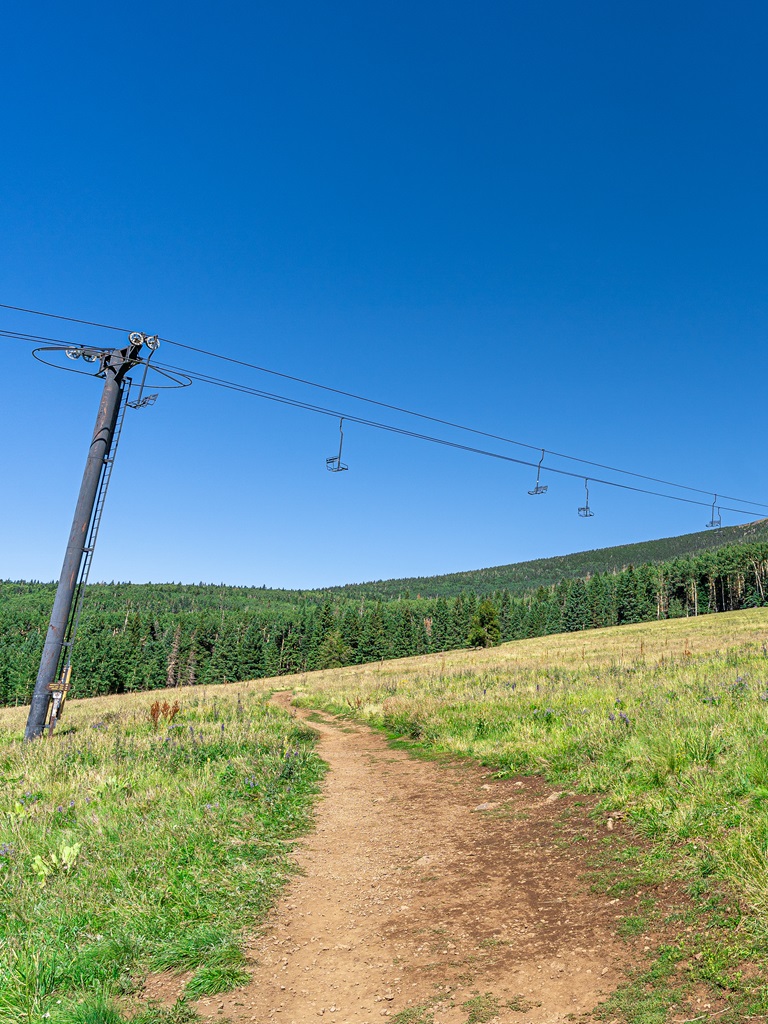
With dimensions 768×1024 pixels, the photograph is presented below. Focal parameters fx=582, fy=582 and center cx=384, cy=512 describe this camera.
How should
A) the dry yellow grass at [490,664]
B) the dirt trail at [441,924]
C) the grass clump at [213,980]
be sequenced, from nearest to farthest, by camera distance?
the dirt trail at [441,924] → the grass clump at [213,980] → the dry yellow grass at [490,664]

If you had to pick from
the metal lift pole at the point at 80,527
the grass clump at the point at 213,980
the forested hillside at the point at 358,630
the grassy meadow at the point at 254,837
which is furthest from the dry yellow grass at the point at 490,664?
the forested hillside at the point at 358,630

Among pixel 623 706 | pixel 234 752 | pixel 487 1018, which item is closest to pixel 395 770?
pixel 234 752

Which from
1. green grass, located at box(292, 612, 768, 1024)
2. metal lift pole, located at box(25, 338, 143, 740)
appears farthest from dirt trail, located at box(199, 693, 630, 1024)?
metal lift pole, located at box(25, 338, 143, 740)

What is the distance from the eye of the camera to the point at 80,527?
13.5m

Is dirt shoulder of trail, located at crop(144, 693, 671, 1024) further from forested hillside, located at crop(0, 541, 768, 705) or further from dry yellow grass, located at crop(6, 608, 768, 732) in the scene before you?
forested hillside, located at crop(0, 541, 768, 705)

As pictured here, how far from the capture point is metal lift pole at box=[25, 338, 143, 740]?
42.8ft

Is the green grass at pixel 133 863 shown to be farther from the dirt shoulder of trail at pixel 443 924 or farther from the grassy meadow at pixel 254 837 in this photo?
the dirt shoulder of trail at pixel 443 924

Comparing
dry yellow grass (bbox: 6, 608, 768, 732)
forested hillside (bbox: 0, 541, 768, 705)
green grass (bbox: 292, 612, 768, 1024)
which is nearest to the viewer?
green grass (bbox: 292, 612, 768, 1024)

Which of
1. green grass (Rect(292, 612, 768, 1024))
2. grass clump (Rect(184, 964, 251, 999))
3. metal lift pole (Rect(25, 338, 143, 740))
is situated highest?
metal lift pole (Rect(25, 338, 143, 740))

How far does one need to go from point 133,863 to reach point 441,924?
340cm

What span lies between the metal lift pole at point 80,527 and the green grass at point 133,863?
130 cm

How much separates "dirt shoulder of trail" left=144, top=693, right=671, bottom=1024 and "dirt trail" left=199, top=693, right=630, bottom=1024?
0.01 m

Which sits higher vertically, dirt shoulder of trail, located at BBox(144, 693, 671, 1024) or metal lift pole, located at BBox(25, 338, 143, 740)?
metal lift pole, located at BBox(25, 338, 143, 740)

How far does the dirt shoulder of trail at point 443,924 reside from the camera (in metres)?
4.20
